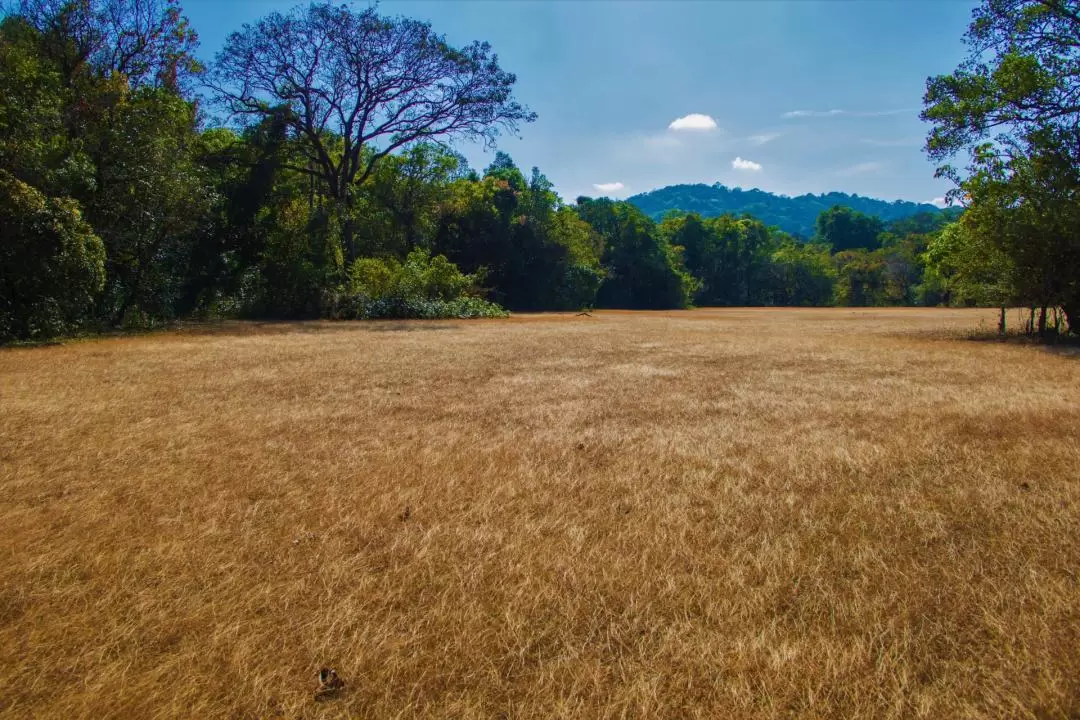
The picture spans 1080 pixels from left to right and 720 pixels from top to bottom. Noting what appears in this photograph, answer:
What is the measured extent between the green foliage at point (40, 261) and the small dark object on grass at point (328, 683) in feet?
38.9

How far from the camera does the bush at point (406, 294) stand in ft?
65.3

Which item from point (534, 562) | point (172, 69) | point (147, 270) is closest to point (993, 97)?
point (534, 562)

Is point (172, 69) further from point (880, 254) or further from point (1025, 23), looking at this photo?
point (880, 254)

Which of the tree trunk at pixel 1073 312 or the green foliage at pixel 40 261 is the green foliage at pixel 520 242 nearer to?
the green foliage at pixel 40 261

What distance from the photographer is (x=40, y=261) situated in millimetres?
9844

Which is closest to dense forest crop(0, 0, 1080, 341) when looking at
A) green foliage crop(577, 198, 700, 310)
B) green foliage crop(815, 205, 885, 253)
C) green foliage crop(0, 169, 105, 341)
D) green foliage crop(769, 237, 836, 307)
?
green foliage crop(0, 169, 105, 341)

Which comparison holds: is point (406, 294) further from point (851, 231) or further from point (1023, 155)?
point (851, 231)

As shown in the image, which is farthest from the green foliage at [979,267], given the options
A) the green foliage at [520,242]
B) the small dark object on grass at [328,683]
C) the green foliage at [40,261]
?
the green foliage at [520,242]

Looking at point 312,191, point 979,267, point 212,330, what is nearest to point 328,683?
point 212,330

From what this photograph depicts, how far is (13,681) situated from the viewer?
1.68 meters

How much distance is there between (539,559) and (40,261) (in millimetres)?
12119

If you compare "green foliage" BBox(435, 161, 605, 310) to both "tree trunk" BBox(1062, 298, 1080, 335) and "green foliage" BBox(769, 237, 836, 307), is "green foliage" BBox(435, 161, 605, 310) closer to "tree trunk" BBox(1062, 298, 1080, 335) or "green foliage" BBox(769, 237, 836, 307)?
"tree trunk" BBox(1062, 298, 1080, 335)

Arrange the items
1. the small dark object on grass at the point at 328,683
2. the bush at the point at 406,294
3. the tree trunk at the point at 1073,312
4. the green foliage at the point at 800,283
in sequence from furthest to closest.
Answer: the green foliage at the point at 800,283
the bush at the point at 406,294
the tree trunk at the point at 1073,312
the small dark object on grass at the point at 328,683

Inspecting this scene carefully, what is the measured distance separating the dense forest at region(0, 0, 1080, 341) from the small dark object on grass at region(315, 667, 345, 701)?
39.0ft
